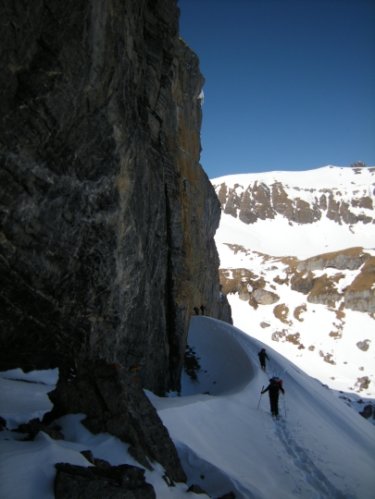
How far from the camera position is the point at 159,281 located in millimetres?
21531

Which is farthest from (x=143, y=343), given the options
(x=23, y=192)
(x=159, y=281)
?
(x=23, y=192)

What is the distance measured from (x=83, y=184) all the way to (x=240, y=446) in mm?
10980

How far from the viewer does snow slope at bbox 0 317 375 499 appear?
25.4 feet

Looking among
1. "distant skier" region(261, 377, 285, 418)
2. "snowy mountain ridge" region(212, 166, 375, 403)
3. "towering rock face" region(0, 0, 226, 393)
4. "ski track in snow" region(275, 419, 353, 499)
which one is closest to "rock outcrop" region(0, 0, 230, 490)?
"towering rock face" region(0, 0, 226, 393)

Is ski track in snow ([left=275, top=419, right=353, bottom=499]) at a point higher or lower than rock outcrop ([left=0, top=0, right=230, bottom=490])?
lower

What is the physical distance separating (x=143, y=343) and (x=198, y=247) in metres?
13.7

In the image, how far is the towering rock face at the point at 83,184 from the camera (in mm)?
12477

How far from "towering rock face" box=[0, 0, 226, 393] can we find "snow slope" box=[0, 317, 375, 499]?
2.83 m

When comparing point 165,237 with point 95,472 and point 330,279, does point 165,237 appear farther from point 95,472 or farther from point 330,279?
point 330,279

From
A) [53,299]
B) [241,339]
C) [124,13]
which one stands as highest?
[124,13]

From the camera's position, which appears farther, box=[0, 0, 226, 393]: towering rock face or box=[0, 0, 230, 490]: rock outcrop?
box=[0, 0, 226, 393]: towering rock face

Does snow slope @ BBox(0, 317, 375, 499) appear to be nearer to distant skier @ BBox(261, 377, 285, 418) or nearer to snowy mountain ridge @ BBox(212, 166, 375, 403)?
distant skier @ BBox(261, 377, 285, 418)

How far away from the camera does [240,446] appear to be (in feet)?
46.7

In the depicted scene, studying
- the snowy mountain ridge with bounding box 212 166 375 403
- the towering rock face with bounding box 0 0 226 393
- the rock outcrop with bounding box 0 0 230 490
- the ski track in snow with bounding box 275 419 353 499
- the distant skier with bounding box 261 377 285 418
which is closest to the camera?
the rock outcrop with bounding box 0 0 230 490
